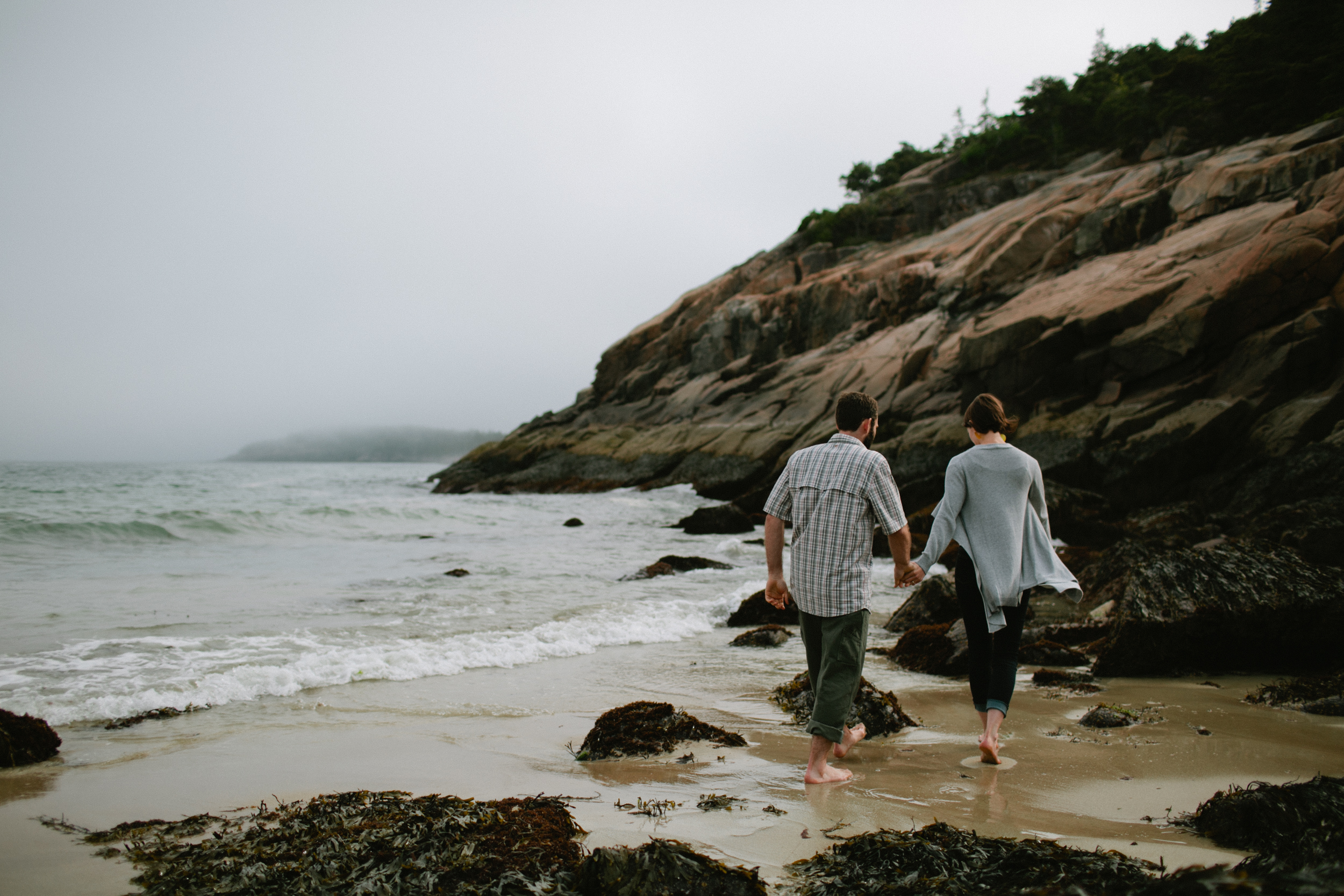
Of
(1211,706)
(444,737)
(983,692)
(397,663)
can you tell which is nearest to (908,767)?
(983,692)

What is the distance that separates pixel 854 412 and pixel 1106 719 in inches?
96.5

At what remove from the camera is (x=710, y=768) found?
3.76 m

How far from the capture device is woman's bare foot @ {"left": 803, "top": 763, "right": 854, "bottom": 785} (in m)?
3.44

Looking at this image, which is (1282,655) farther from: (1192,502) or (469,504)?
(469,504)

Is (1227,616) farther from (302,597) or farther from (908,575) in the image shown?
(302,597)

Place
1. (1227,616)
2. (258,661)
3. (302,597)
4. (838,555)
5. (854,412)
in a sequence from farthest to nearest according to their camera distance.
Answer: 1. (302,597)
2. (258,661)
3. (1227,616)
4. (854,412)
5. (838,555)

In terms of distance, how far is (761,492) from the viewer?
23.0 meters

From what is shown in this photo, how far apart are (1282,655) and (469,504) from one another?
25.1 meters

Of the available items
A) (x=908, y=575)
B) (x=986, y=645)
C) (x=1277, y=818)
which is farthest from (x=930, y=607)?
(x=1277, y=818)

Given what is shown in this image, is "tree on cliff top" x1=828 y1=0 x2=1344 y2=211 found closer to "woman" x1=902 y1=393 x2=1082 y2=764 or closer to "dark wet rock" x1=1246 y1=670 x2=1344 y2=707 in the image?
"dark wet rock" x1=1246 y1=670 x2=1344 y2=707

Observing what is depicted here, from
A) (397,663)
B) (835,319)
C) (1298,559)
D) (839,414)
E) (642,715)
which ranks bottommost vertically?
(397,663)

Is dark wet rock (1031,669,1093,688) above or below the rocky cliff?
below

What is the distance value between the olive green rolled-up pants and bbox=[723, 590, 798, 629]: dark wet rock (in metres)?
4.87

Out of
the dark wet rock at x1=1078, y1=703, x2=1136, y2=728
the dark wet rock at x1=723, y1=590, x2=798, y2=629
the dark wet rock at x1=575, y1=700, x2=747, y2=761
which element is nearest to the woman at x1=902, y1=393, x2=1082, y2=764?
the dark wet rock at x1=1078, y1=703, x2=1136, y2=728
